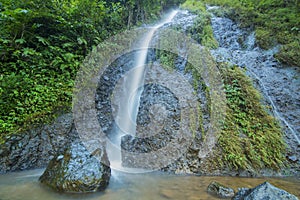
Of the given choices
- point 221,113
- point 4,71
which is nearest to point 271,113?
point 221,113

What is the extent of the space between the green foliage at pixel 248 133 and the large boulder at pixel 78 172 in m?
2.67

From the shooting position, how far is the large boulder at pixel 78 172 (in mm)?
3156

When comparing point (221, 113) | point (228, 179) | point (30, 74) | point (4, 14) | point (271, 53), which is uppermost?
point (4, 14)

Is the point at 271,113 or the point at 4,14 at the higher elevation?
the point at 4,14

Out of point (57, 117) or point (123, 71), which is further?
point (123, 71)

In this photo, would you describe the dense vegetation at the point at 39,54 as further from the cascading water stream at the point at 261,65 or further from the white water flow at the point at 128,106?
the cascading water stream at the point at 261,65

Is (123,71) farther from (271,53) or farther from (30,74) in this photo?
(271,53)

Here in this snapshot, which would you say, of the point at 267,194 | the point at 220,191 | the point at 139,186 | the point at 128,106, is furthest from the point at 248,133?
the point at 128,106

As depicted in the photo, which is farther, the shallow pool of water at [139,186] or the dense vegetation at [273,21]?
the dense vegetation at [273,21]

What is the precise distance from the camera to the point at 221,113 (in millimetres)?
5234

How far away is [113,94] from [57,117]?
2292 millimetres

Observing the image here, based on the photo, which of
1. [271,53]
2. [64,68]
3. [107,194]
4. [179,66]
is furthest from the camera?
[271,53]

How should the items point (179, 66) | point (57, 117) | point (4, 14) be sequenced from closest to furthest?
point (57, 117) < point (4, 14) < point (179, 66)

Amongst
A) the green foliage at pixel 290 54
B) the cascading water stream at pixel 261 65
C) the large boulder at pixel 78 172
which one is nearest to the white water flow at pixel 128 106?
the large boulder at pixel 78 172
